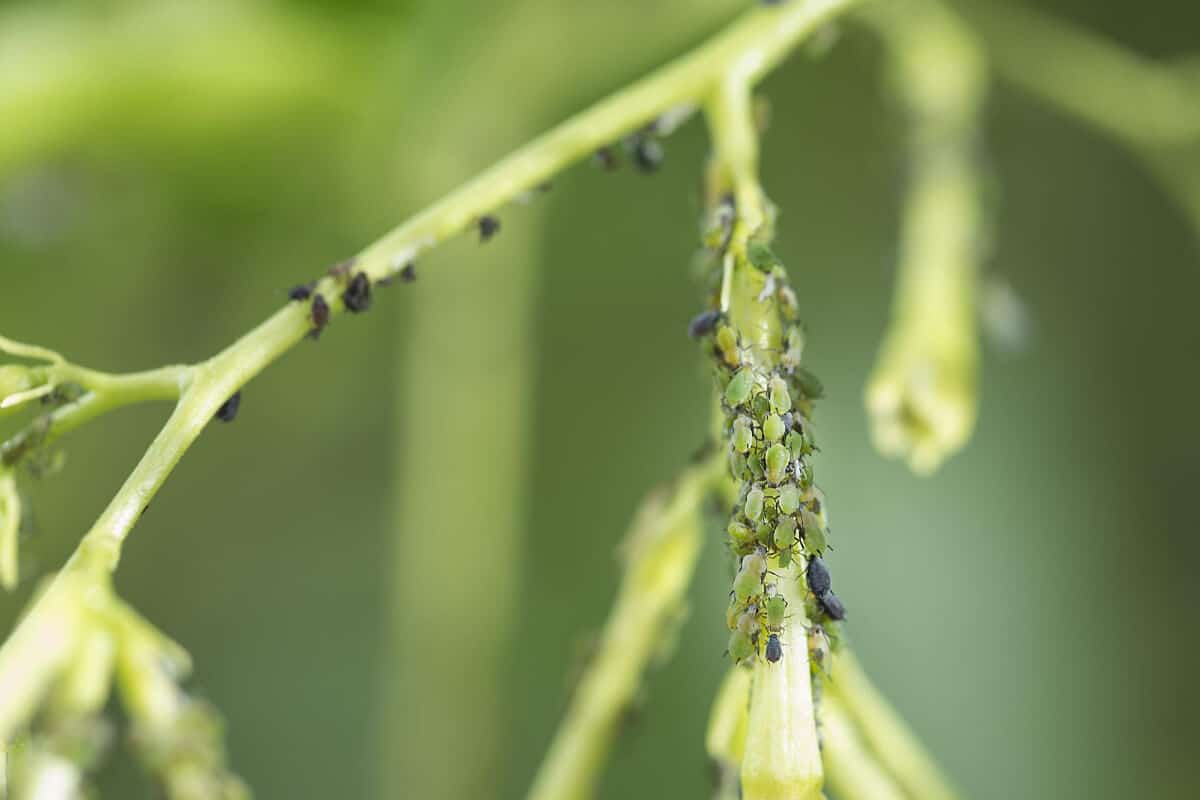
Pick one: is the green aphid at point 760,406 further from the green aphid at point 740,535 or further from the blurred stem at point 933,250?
the blurred stem at point 933,250

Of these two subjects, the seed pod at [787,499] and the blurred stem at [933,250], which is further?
the blurred stem at [933,250]

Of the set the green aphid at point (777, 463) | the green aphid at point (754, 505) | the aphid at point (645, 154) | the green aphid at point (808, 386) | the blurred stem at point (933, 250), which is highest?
the blurred stem at point (933, 250)

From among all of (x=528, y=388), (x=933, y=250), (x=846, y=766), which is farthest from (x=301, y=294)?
(x=528, y=388)

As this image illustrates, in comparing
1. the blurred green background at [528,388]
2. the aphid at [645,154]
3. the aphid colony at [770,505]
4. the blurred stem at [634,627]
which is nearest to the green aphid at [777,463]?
the aphid colony at [770,505]

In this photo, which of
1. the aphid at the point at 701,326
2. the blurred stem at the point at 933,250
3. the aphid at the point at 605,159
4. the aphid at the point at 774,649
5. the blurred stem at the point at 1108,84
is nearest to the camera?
the aphid at the point at 774,649

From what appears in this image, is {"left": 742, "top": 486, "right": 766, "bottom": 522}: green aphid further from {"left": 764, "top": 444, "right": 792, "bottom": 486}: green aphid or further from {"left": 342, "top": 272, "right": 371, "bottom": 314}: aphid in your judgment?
{"left": 342, "top": 272, "right": 371, "bottom": 314}: aphid

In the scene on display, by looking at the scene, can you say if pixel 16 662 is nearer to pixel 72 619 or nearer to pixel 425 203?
pixel 72 619

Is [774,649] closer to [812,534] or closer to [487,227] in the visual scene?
[812,534]

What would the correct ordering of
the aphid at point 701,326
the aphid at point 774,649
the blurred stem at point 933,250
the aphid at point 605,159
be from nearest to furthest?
the aphid at point 774,649 → the aphid at point 701,326 → the aphid at point 605,159 → the blurred stem at point 933,250
